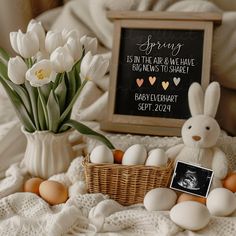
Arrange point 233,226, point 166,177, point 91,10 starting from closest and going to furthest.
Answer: point 233,226
point 166,177
point 91,10

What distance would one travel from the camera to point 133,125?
1.33 metres

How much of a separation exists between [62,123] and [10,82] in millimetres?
162

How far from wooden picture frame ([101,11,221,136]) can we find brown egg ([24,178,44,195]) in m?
0.29

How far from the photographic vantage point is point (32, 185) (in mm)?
1129

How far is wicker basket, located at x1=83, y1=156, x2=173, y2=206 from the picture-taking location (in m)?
1.06

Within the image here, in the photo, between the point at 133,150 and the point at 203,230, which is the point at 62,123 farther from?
the point at 203,230

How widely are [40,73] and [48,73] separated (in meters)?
0.02

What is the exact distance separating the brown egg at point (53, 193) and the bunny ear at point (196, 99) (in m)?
0.38

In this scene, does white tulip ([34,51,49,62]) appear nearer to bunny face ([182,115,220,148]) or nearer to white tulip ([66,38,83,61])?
white tulip ([66,38,83,61])

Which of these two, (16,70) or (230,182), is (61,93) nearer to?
(16,70)

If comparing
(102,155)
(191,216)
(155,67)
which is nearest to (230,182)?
(191,216)

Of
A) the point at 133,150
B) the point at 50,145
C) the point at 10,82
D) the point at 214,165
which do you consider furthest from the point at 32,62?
the point at 214,165

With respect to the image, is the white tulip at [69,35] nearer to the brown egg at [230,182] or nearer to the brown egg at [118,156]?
the brown egg at [118,156]

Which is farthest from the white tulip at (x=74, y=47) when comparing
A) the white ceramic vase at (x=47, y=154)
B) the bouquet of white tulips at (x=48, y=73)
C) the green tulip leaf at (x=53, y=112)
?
the white ceramic vase at (x=47, y=154)
